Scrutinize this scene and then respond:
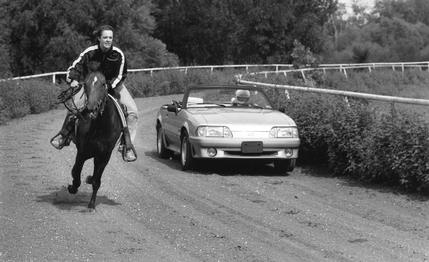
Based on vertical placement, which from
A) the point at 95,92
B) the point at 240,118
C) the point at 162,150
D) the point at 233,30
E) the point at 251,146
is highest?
the point at 95,92

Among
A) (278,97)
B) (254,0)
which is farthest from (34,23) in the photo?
(278,97)

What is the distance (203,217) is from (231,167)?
4929 mm

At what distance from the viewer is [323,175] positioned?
13.6m

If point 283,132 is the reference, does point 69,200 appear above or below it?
below

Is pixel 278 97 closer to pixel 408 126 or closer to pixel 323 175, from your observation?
pixel 323 175

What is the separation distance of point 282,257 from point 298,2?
242 feet

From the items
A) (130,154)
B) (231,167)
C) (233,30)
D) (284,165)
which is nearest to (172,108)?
(231,167)

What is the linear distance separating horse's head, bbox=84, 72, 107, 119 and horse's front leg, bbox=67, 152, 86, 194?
95cm

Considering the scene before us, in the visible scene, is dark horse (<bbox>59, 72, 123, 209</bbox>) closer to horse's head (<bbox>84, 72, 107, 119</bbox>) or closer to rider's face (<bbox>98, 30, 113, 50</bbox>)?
horse's head (<bbox>84, 72, 107, 119</bbox>)

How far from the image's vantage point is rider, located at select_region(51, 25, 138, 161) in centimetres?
1005

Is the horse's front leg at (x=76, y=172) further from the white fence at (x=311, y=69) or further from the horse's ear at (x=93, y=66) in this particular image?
the white fence at (x=311, y=69)

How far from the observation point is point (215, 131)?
1330cm

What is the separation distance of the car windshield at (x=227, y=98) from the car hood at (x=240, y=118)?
17.7 inches

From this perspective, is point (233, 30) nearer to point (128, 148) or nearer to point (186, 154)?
point (186, 154)
